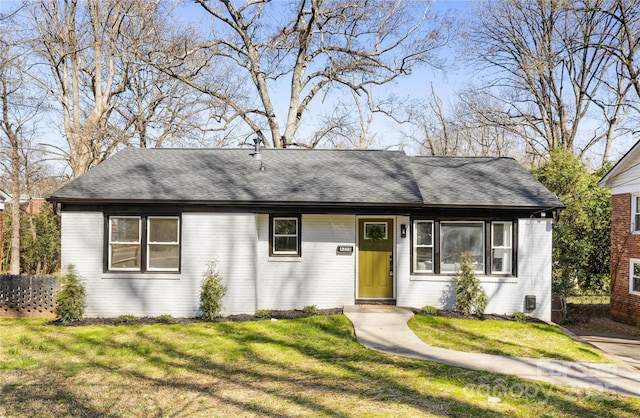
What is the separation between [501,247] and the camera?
12023mm

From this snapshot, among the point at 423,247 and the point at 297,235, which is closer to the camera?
the point at 297,235

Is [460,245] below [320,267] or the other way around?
the other way around

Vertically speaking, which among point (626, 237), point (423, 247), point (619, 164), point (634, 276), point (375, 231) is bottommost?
point (634, 276)

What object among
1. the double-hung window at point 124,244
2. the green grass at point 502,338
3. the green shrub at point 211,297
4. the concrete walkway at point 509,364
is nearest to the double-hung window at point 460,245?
the green grass at point 502,338

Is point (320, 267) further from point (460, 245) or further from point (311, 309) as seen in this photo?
point (460, 245)

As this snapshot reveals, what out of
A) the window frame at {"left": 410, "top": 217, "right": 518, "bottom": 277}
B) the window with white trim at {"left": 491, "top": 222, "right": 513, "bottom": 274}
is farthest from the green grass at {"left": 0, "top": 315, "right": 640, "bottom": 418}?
the window with white trim at {"left": 491, "top": 222, "right": 513, "bottom": 274}

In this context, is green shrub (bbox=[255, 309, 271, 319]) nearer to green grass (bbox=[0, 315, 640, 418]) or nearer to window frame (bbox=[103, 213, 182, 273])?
green grass (bbox=[0, 315, 640, 418])

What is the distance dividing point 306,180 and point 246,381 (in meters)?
6.53

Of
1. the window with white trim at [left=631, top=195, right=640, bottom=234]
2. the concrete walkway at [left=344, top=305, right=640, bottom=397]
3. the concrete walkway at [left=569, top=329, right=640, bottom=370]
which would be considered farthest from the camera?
the window with white trim at [left=631, top=195, right=640, bottom=234]

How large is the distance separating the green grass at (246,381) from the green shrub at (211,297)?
42.0 inches

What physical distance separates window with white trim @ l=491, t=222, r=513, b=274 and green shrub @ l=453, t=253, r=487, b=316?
88 cm

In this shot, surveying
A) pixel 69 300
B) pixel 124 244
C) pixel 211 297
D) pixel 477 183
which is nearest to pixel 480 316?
pixel 477 183

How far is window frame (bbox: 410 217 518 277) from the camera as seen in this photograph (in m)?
11.9

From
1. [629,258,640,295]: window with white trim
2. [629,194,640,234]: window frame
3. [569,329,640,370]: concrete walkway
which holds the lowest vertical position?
[569,329,640,370]: concrete walkway
